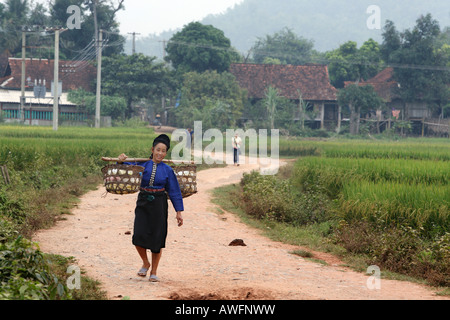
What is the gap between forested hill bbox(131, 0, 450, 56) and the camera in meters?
154

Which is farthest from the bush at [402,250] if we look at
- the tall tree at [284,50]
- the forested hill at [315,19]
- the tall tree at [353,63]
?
the forested hill at [315,19]

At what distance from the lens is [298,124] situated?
4497 centimetres

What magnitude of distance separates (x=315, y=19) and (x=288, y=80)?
123935mm

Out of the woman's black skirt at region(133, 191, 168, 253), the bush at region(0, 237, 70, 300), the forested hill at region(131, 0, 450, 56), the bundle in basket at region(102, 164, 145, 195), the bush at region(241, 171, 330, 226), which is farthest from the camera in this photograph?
the forested hill at region(131, 0, 450, 56)

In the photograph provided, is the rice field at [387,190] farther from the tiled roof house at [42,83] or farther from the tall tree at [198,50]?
the tall tree at [198,50]

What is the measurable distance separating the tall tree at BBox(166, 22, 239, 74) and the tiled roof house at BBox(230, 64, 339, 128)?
81.5 inches

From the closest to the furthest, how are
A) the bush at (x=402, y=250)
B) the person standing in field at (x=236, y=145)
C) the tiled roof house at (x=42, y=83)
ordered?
the bush at (x=402, y=250)
the person standing in field at (x=236, y=145)
the tiled roof house at (x=42, y=83)

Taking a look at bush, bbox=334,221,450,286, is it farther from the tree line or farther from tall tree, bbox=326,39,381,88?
tall tree, bbox=326,39,381,88

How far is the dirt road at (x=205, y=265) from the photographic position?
6.33 meters

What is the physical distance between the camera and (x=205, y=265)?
311 inches

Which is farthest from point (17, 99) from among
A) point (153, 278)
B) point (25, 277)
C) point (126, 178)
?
point (25, 277)

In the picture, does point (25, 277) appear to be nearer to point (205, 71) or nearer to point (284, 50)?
point (205, 71)

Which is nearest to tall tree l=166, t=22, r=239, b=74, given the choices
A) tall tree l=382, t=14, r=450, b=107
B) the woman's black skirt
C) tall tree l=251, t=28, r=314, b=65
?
tall tree l=382, t=14, r=450, b=107

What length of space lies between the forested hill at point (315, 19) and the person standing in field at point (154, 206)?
134 m
